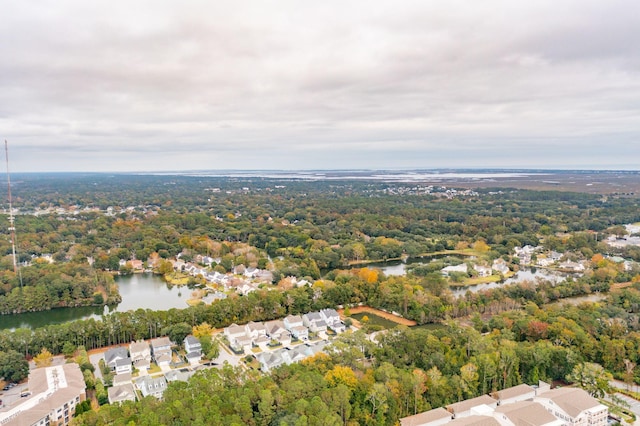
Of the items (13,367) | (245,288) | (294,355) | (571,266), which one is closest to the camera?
(13,367)

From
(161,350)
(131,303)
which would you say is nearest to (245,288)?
(131,303)

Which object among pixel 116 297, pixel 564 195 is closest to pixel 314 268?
pixel 116 297

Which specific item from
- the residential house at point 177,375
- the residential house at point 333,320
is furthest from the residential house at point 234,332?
the residential house at point 333,320

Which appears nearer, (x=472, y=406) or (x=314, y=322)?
(x=472, y=406)

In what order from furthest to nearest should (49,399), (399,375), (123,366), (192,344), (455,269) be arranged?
1. (455,269)
2. (192,344)
3. (123,366)
4. (399,375)
5. (49,399)

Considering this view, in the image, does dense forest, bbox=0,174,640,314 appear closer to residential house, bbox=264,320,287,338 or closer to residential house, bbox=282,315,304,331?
residential house, bbox=282,315,304,331

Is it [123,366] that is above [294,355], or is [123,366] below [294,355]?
below

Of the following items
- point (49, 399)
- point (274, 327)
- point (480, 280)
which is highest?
point (49, 399)

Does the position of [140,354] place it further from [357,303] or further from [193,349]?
[357,303]
